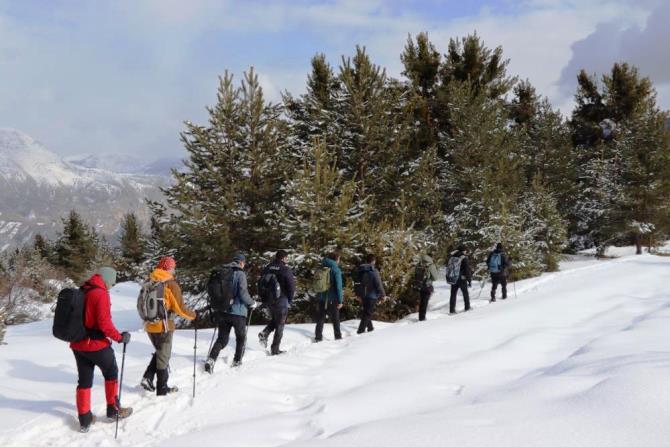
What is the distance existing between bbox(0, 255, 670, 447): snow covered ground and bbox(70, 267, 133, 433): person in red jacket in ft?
1.09

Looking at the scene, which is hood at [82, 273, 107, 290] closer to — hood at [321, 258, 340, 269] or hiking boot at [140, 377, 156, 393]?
hiking boot at [140, 377, 156, 393]

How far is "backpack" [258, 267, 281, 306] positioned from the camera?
366 inches

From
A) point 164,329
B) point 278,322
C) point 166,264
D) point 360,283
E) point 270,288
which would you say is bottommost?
point 278,322

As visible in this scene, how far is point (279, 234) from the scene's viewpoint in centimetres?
1505

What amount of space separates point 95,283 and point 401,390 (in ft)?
A: 13.8

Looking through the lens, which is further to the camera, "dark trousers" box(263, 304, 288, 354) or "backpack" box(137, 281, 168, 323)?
"dark trousers" box(263, 304, 288, 354)

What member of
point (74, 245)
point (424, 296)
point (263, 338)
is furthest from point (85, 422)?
point (74, 245)

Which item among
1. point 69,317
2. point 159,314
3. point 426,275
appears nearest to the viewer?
point 69,317

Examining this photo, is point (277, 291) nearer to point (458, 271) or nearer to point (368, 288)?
point (368, 288)

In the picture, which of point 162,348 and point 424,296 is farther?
point 424,296

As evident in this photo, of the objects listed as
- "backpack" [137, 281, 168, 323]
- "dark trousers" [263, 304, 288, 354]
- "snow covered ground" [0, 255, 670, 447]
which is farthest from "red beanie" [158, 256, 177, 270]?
"dark trousers" [263, 304, 288, 354]

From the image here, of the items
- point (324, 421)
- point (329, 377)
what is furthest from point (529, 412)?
point (329, 377)

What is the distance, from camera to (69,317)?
18.6 feet

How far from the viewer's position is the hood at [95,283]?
19.5 ft
